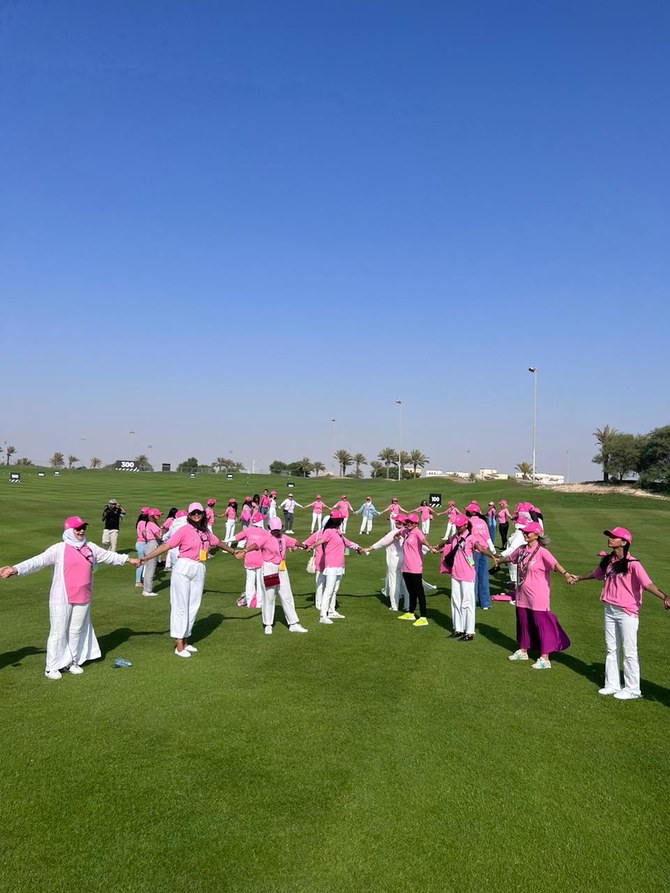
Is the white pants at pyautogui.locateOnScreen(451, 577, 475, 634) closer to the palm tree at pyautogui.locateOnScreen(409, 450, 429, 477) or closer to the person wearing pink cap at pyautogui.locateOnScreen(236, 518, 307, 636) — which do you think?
the person wearing pink cap at pyautogui.locateOnScreen(236, 518, 307, 636)

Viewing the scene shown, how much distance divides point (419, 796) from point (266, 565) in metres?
6.44

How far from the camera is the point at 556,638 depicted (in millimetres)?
9500

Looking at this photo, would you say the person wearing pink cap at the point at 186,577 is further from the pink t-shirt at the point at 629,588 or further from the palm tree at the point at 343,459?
the palm tree at the point at 343,459

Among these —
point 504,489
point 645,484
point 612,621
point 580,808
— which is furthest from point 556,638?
point 645,484

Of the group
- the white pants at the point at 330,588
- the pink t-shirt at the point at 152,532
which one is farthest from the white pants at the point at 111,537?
the white pants at the point at 330,588

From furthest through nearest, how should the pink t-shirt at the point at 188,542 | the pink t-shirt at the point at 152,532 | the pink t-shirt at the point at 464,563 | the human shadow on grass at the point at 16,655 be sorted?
the pink t-shirt at the point at 152,532
the pink t-shirt at the point at 464,563
the pink t-shirt at the point at 188,542
the human shadow on grass at the point at 16,655

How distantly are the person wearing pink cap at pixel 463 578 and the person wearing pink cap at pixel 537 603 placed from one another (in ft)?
4.16

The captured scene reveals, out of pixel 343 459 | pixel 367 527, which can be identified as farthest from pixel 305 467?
pixel 367 527

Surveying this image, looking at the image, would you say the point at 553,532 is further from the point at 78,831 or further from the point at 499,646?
the point at 78,831

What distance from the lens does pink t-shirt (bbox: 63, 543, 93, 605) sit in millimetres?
8594

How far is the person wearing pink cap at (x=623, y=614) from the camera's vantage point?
8242 mm

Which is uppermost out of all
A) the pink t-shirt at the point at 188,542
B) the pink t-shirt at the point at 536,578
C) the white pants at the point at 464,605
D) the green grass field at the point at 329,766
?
the pink t-shirt at the point at 188,542

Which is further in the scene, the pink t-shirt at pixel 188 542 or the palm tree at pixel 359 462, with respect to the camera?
the palm tree at pixel 359 462

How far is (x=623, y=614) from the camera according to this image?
8312 millimetres
